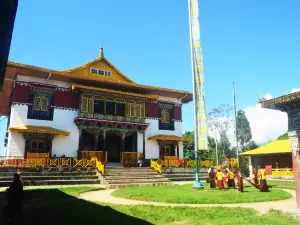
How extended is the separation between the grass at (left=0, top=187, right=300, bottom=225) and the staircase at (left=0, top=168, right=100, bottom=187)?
297 inches

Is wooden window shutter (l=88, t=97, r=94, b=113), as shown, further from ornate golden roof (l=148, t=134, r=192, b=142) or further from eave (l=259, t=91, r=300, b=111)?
eave (l=259, t=91, r=300, b=111)

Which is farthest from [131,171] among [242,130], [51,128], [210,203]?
[242,130]

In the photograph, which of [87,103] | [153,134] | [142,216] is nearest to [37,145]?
[87,103]

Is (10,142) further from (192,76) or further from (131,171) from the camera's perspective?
(192,76)

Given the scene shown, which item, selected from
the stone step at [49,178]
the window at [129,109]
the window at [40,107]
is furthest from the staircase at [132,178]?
the window at [40,107]

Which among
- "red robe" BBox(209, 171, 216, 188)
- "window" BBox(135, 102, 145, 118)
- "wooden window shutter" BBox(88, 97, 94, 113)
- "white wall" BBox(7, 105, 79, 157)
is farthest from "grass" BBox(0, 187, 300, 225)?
"window" BBox(135, 102, 145, 118)

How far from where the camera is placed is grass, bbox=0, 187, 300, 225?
686 cm

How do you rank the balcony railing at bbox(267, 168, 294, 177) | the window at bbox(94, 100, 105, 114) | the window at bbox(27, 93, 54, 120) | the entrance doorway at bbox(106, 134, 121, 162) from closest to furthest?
the window at bbox(27, 93, 54, 120)
the window at bbox(94, 100, 105, 114)
the entrance doorway at bbox(106, 134, 121, 162)
the balcony railing at bbox(267, 168, 294, 177)

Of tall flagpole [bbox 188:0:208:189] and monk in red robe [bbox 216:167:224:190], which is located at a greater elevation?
tall flagpole [bbox 188:0:208:189]

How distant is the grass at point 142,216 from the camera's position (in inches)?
270

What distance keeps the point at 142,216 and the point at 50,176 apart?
11.6 meters

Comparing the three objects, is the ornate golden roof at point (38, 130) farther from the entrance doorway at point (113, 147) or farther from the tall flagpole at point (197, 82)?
the tall flagpole at point (197, 82)

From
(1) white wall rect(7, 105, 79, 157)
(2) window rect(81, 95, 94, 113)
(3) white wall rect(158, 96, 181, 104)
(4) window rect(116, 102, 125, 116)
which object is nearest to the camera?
(1) white wall rect(7, 105, 79, 157)

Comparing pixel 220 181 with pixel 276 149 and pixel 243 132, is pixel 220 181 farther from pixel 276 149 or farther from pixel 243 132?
pixel 243 132
